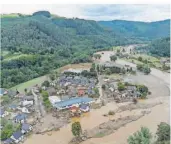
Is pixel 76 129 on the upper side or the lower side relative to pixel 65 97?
upper

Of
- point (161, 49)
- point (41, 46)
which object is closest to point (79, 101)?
point (41, 46)

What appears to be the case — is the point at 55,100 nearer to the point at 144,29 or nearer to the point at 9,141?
the point at 9,141

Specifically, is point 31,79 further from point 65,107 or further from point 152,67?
point 152,67

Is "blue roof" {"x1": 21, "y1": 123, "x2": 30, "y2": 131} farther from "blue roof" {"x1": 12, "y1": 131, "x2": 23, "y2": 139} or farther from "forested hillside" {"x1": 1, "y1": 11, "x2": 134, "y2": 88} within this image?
"forested hillside" {"x1": 1, "y1": 11, "x2": 134, "y2": 88}

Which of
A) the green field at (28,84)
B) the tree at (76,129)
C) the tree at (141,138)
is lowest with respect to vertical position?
the green field at (28,84)

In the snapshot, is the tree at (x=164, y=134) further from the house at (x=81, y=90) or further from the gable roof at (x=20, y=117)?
the house at (x=81, y=90)

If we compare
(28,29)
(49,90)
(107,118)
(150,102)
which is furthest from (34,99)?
(28,29)

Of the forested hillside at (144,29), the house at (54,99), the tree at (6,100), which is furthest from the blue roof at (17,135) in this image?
the forested hillside at (144,29)
